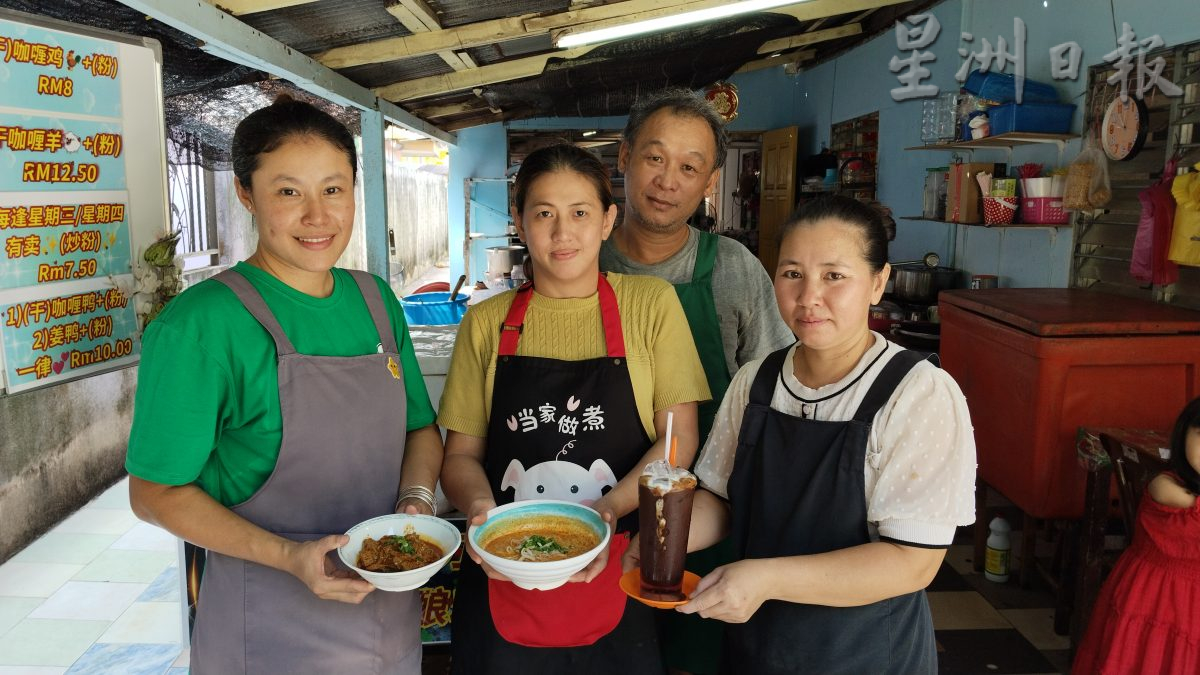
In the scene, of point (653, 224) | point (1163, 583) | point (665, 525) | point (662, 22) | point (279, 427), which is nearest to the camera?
point (665, 525)

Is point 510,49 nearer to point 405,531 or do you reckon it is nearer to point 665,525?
point 405,531

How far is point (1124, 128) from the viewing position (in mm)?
4277

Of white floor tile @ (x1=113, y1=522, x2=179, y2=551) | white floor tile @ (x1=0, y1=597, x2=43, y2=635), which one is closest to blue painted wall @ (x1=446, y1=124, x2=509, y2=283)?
white floor tile @ (x1=113, y1=522, x2=179, y2=551)

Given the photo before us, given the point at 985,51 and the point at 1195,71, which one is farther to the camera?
the point at 985,51

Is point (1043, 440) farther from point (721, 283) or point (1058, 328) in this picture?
point (721, 283)

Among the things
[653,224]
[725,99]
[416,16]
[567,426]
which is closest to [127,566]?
[416,16]

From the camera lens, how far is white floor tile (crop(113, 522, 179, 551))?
15.9ft

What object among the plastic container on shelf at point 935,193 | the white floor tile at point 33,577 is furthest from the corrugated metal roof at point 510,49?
the white floor tile at point 33,577

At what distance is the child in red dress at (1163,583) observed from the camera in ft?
8.52

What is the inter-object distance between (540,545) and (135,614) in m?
3.41

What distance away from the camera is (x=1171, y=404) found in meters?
3.67

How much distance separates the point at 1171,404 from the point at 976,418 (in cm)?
89

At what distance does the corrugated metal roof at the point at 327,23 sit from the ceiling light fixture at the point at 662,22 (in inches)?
49.2

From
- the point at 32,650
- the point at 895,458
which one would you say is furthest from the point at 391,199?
the point at 895,458
